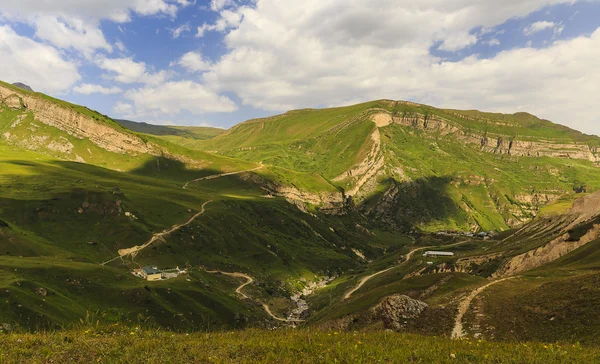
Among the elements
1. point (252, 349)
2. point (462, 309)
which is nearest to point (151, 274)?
point (462, 309)

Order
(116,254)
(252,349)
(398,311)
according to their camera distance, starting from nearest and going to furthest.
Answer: (252,349) < (398,311) < (116,254)

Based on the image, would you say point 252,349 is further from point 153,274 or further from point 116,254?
point 116,254

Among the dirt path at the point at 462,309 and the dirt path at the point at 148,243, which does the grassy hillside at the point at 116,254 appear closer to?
the dirt path at the point at 148,243

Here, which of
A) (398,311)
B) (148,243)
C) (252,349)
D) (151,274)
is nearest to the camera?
(252,349)

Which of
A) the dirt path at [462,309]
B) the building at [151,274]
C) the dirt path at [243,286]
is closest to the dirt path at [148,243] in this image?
the building at [151,274]

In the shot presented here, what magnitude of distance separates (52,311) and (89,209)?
3984 inches

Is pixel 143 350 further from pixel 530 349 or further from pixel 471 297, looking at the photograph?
pixel 471 297

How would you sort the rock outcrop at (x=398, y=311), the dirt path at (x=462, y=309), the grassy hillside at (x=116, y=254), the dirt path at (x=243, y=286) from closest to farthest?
the dirt path at (x=462, y=309) → the rock outcrop at (x=398, y=311) → the grassy hillside at (x=116, y=254) → the dirt path at (x=243, y=286)

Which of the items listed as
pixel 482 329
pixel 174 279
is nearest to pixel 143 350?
pixel 482 329

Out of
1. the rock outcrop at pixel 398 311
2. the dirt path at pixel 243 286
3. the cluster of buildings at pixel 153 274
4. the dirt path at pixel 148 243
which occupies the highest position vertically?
the rock outcrop at pixel 398 311

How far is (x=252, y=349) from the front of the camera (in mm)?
14992

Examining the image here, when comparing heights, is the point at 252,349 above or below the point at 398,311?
above

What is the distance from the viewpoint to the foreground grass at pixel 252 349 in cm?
1366

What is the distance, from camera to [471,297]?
45.8 m
